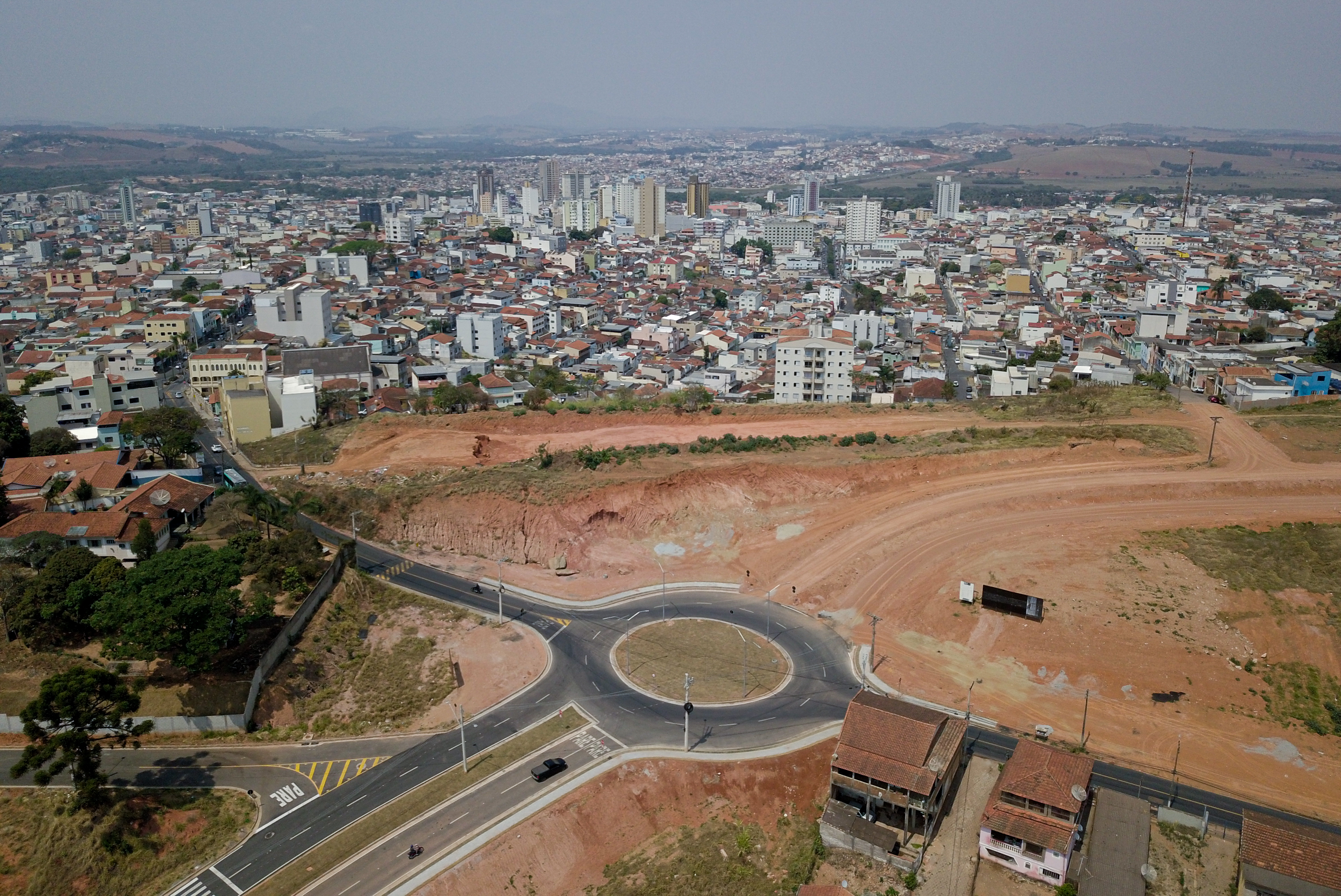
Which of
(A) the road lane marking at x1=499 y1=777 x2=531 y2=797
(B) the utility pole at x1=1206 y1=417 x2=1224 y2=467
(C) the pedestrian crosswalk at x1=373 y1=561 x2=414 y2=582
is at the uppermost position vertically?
(B) the utility pole at x1=1206 y1=417 x2=1224 y2=467

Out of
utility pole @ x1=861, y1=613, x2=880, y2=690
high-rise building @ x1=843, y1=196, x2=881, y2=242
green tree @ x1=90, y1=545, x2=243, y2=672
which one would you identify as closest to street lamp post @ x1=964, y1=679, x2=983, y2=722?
utility pole @ x1=861, y1=613, x2=880, y2=690

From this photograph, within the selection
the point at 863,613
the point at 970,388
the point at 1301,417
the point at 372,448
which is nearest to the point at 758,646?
the point at 863,613

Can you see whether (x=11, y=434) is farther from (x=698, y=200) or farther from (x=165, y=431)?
(x=698, y=200)

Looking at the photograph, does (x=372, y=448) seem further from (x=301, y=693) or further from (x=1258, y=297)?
(x=1258, y=297)

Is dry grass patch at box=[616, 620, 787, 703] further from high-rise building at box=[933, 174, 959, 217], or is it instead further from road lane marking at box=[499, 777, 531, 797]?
high-rise building at box=[933, 174, 959, 217]

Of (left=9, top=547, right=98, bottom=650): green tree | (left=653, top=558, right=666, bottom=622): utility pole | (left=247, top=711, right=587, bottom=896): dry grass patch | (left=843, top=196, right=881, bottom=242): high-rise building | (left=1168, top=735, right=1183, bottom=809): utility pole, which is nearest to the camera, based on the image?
(left=247, top=711, right=587, bottom=896): dry grass patch

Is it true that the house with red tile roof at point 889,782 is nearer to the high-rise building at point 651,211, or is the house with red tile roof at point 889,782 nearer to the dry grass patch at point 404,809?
the dry grass patch at point 404,809
